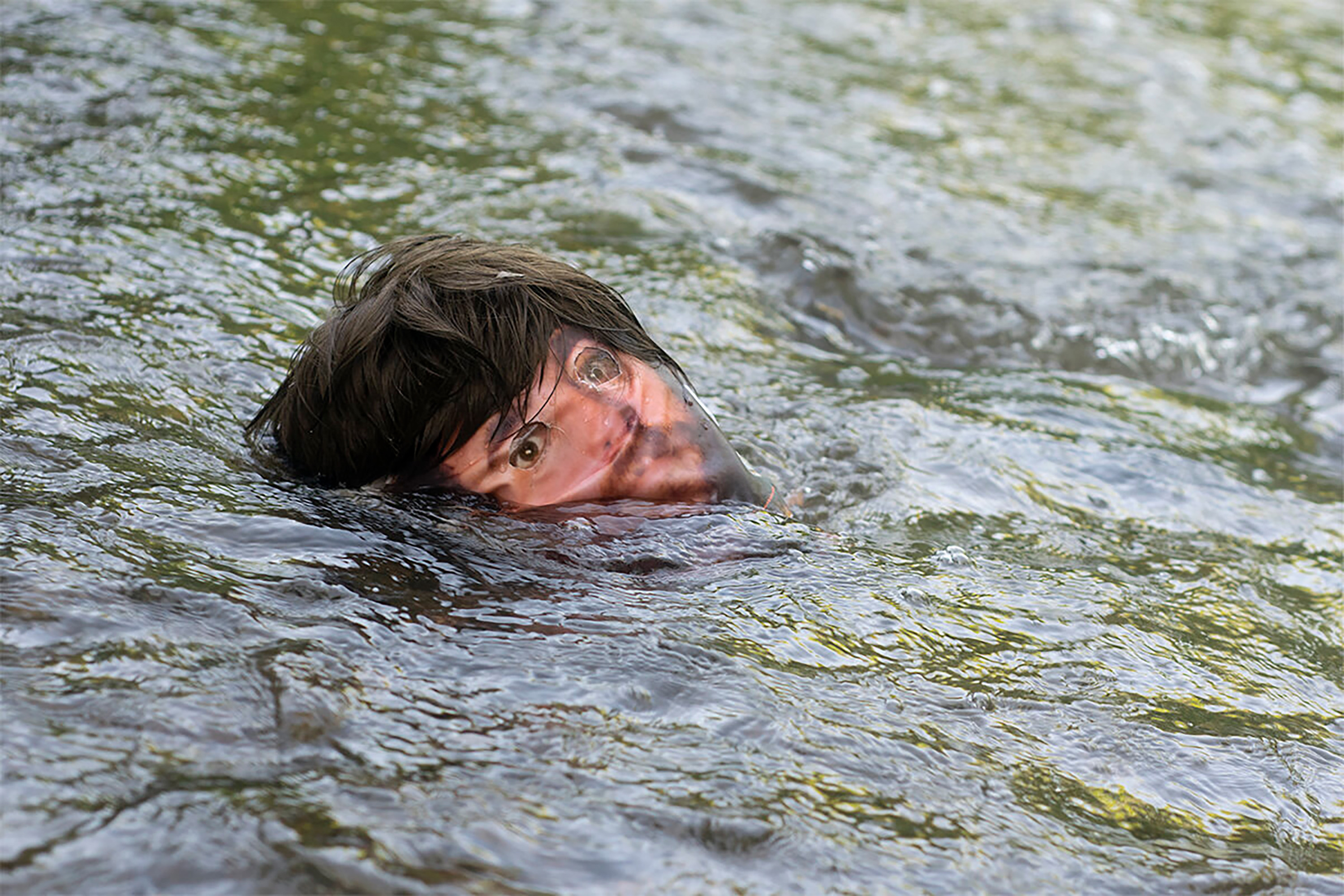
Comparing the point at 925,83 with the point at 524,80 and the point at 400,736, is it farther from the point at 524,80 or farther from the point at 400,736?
the point at 400,736

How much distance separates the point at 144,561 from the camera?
302 centimetres

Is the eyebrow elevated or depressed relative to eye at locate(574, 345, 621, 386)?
depressed

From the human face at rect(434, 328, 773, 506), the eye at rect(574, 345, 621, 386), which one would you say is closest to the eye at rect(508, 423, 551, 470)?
the human face at rect(434, 328, 773, 506)

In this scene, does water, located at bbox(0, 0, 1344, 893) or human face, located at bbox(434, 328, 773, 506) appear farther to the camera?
human face, located at bbox(434, 328, 773, 506)

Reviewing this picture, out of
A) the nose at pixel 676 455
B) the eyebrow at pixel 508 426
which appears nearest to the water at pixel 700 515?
the nose at pixel 676 455

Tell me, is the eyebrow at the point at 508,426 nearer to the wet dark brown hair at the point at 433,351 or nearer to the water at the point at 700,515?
the wet dark brown hair at the point at 433,351

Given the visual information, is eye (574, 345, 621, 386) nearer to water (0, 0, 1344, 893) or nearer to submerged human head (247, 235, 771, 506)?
submerged human head (247, 235, 771, 506)

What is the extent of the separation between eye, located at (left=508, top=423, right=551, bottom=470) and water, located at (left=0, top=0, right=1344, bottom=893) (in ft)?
0.56

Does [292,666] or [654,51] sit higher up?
[654,51]

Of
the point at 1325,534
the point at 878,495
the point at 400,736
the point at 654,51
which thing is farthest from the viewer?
the point at 654,51

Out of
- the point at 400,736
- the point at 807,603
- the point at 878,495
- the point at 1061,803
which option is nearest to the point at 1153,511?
the point at 878,495

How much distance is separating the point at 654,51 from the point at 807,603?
5549 mm

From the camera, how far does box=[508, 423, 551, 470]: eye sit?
3.37m

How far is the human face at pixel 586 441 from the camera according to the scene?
338 cm
